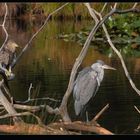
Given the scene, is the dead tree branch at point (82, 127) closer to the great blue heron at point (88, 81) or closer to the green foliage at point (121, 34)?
the great blue heron at point (88, 81)

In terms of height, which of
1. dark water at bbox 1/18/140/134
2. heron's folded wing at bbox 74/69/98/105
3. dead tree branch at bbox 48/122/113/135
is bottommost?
dark water at bbox 1/18/140/134

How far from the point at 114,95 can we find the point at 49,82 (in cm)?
148

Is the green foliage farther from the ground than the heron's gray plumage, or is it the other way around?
the heron's gray plumage

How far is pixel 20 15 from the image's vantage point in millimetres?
26844

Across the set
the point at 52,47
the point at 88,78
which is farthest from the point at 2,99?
the point at 52,47

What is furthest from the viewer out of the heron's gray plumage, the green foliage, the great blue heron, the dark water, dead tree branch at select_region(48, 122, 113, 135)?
the green foliage

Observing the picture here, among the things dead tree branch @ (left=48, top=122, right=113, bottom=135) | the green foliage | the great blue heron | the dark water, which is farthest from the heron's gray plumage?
the green foliage

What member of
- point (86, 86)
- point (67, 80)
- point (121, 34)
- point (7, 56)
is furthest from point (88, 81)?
point (121, 34)

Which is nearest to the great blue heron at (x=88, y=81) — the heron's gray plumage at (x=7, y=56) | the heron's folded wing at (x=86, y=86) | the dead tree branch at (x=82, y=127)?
the heron's folded wing at (x=86, y=86)

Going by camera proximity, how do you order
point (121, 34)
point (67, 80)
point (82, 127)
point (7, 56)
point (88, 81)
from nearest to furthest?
point (82, 127), point (7, 56), point (88, 81), point (67, 80), point (121, 34)

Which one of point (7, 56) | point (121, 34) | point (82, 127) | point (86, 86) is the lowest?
point (121, 34)

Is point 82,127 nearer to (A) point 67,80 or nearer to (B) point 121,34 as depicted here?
(A) point 67,80

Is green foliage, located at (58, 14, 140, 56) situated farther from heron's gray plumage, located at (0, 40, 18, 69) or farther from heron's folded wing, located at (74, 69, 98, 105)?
heron's gray plumage, located at (0, 40, 18, 69)

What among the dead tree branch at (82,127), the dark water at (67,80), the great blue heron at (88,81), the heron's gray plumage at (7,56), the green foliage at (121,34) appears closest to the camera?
the dead tree branch at (82,127)
